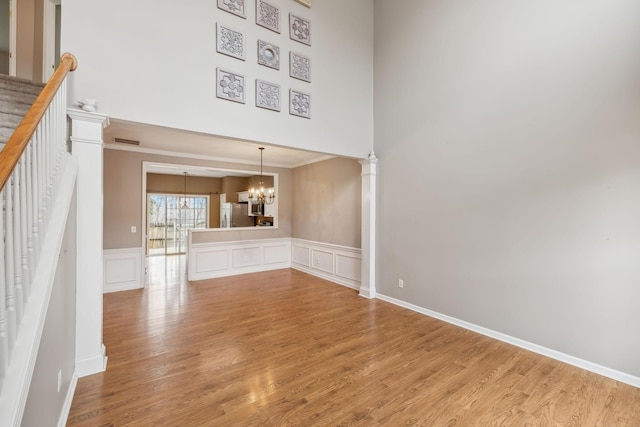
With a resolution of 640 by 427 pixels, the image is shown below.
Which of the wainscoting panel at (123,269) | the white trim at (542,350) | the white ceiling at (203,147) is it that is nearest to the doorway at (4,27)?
the white ceiling at (203,147)

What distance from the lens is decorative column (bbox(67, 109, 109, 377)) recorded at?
252 centimetres

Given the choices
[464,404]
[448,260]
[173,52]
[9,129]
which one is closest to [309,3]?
[173,52]

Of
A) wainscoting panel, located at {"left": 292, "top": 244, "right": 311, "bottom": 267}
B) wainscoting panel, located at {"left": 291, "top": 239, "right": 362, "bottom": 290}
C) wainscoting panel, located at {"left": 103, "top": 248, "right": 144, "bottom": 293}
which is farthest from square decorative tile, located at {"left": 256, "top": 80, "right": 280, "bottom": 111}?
wainscoting panel, located at {"left": 103, "top": 248, "right": 144, "bottom": 293}

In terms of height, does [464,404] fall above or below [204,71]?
below

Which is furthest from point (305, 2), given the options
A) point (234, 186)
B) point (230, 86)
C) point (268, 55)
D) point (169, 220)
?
point (169, 220)

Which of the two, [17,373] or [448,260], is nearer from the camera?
[17,373]

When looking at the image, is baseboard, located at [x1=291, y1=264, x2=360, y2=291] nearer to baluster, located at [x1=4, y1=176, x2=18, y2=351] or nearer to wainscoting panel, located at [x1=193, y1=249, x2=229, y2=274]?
wainscoting panel, located at [x1=193, y1=249, x2=229, y2=274]

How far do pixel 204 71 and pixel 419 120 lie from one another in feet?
9.73

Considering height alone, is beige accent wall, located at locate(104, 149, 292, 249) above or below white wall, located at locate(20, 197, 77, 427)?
above

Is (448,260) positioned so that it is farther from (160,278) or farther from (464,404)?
(160,278)

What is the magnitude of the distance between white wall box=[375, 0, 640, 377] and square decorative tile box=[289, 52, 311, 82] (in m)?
1.42

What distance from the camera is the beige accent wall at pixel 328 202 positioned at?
5484 millimetres

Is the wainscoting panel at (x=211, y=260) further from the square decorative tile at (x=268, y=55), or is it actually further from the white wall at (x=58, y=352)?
the square decorative tile at (x=268, y=55)

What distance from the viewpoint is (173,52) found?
2990mm
